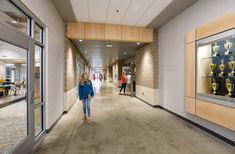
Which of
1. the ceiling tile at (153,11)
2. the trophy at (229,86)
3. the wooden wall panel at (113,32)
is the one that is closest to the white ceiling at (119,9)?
the ceiling tile at (153,11)

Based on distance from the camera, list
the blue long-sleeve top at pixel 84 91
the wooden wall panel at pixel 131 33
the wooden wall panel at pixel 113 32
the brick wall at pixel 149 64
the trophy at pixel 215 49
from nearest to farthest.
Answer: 1. the trophy at pixel 215 49
2. the blue long-sleeve top at pixel 84 91
3. the wooden wall panel at pixel 113 32
4. the wooden wall panel at pixel 131 33
5. the brick wall at pixel 149 64

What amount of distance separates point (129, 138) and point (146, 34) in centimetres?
456

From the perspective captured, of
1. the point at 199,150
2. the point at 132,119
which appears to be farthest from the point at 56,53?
the point at 199,150

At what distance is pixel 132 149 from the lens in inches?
112

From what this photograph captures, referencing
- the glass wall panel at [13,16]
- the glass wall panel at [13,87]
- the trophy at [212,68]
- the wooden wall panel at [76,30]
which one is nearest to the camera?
the glass wall panel at [13,16]

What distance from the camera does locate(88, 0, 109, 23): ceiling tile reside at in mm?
4059

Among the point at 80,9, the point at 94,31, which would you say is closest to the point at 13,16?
the point at 80,9

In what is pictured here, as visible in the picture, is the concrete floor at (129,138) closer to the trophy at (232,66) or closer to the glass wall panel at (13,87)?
the glass wall panel at (13,87)

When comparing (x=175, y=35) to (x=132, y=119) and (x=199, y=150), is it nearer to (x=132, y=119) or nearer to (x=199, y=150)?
(x=132, y=119)

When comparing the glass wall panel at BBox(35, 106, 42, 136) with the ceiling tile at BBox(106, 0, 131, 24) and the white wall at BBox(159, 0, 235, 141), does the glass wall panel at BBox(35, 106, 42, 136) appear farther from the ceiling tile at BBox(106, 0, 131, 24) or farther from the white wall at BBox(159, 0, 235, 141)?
the white wall at BBox(159, 0, 235, 141)

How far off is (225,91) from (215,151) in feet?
4.51

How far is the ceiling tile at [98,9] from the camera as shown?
4.06 m

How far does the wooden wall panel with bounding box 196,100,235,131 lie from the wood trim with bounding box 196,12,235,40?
171 cm

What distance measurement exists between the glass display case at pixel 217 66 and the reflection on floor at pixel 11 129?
441cm
